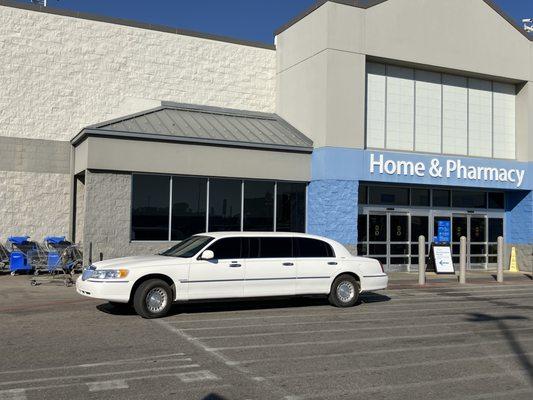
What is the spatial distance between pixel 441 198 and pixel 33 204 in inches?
583

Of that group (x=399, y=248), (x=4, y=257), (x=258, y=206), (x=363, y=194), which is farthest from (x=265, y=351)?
(x=399, y=248)

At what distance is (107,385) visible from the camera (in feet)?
20.5

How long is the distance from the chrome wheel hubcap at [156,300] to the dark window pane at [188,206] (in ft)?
24.8

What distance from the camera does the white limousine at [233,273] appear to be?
10.6 meters

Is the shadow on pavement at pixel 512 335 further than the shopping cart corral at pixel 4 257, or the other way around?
the shopping cart corral at pixel 4 257

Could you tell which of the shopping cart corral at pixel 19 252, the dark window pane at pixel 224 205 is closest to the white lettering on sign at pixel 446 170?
the dark window pane at pixel 224 205

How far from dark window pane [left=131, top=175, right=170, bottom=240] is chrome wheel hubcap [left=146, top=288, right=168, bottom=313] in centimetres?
720

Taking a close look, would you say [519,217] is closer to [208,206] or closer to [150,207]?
[208,206]

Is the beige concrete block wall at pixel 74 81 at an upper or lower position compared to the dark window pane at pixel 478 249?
upper

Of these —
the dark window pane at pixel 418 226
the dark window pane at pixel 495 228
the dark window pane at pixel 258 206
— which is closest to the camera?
the dark window pane at pixel 258 206

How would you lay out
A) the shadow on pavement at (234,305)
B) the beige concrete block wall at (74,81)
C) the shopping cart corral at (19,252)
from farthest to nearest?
the beige concrete block wall at (74,81) < the shopping cart corral at (19,252) < the shadow on pavement at (234,305)

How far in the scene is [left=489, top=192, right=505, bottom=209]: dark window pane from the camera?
24.2m

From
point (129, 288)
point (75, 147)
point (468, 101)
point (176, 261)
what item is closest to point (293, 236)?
point (176, 261)

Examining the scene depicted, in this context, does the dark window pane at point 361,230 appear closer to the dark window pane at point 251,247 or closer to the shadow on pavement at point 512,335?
the shadow on pavement at point 512,335
